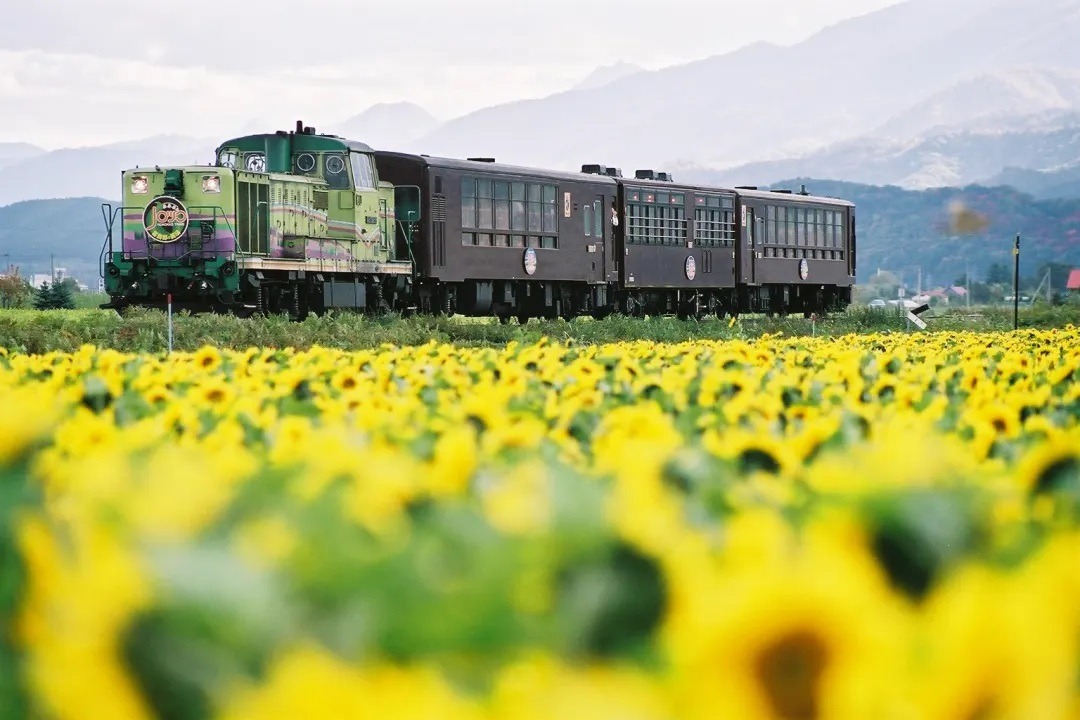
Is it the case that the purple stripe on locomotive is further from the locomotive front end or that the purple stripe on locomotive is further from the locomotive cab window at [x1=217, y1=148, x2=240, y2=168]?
the locomotive cab window at [x1=217, y1=148, x2=240, y2=168]

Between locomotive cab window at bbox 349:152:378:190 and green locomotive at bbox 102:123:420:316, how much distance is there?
2 cm

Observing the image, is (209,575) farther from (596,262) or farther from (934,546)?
(596,262)

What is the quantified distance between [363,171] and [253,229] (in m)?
2.83

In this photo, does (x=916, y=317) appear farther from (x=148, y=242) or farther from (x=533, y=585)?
(x=533, y=585)

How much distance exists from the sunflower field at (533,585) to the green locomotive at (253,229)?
2200cm

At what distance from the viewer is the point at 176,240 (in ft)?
82.4

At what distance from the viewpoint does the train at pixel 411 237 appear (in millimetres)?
25203

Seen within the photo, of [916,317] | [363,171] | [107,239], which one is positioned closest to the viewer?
[107,239]

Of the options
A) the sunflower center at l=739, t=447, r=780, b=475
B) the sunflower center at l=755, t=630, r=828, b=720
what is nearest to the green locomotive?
the sunflower center at l=739, t=447, r=780, b=475

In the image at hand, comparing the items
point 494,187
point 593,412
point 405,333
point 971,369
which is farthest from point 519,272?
point 593,412

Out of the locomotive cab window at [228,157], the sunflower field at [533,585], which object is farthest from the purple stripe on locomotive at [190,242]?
the sunflower field at [533,585]

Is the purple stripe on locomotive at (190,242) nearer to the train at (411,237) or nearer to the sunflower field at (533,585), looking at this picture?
the train at (411,237)

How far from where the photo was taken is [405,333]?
898 inches

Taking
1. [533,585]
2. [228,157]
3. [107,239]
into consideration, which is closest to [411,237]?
[228,157]
